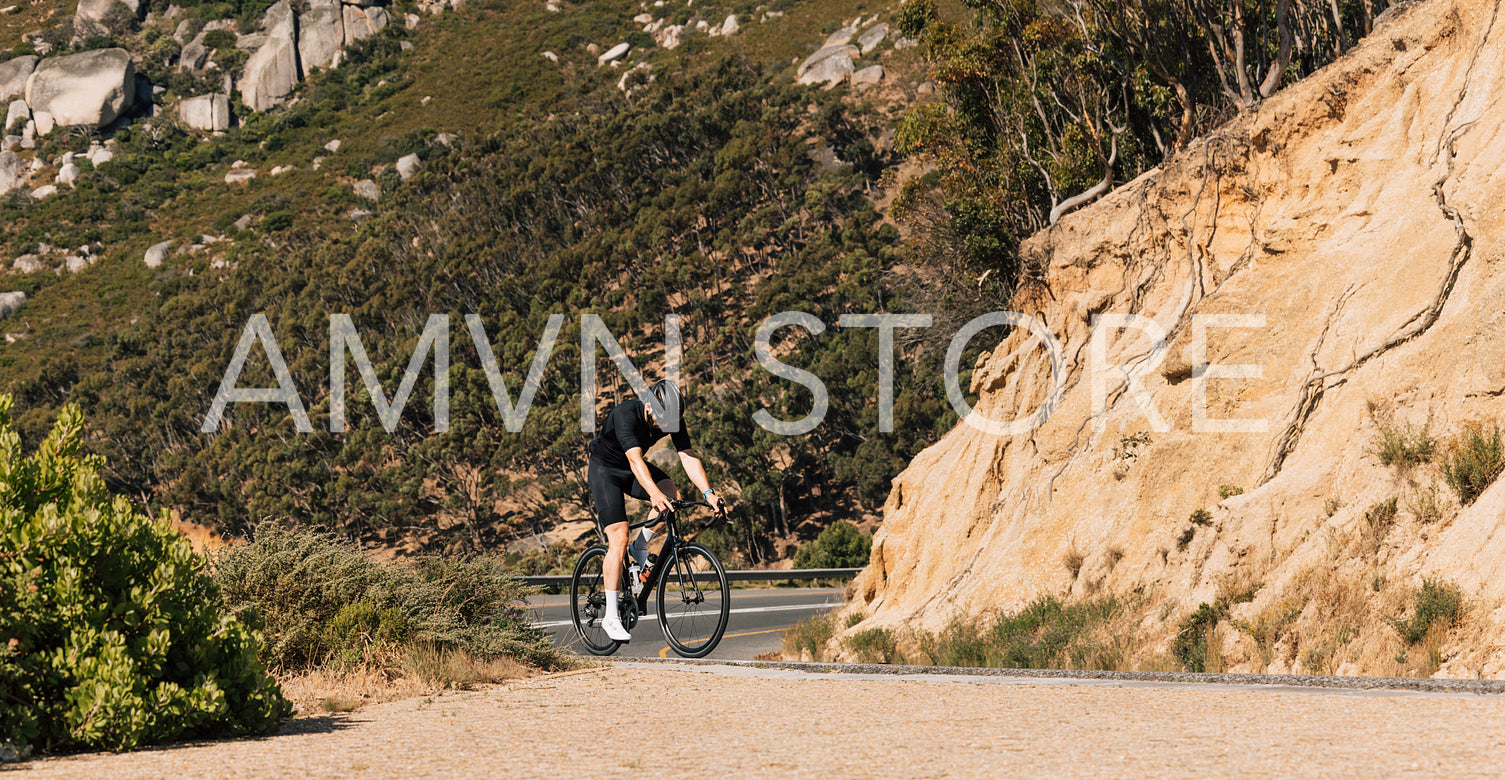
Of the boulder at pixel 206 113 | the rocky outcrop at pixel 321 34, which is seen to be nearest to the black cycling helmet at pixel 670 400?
→ the boulder at pixel 206 113

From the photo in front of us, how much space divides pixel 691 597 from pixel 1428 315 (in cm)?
705

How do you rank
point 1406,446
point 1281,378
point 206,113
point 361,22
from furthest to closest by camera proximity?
point 361,22, point 206,113, point 1281,378, point 1406,446

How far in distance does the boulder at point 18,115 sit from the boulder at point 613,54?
163 feet

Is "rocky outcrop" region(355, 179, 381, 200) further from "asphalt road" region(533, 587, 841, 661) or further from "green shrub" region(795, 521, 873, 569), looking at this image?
"asphalt road" region(533, 587, 841, 661)

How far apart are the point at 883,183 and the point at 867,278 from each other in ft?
18.7

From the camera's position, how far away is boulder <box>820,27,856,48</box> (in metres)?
70.6

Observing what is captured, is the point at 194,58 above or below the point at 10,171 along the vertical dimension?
above

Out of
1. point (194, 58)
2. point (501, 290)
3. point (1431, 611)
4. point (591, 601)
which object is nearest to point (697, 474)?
point (591, 601)

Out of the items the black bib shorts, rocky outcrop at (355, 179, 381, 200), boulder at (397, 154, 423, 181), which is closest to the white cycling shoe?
the black bib shorts

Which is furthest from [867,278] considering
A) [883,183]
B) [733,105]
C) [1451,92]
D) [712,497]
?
[712,497]

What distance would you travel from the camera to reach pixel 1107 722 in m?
4.99

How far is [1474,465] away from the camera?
8.49m

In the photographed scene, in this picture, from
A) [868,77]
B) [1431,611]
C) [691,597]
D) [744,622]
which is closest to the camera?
[1431,611]

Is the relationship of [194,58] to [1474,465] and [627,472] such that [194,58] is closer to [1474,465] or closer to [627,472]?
[627,472]
